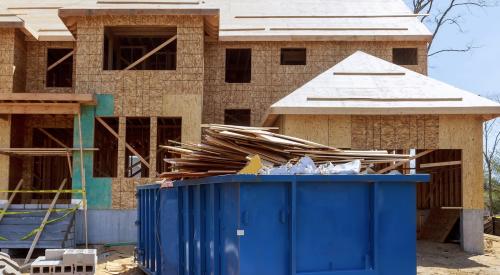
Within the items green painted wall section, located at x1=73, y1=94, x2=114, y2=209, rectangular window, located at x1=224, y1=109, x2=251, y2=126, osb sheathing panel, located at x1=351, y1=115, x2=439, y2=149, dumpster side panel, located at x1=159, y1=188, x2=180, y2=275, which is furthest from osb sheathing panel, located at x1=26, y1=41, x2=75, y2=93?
dumpster side panel, located at x1=159, y1=188, x2=180, y2=275

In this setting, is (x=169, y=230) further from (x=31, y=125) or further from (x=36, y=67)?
(x=36, y=67)

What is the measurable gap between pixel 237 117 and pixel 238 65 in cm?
387

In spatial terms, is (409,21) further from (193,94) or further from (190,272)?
(190,272)

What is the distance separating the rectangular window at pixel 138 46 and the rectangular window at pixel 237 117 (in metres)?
3.23

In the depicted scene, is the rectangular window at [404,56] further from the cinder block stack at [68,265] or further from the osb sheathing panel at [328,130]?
the cinder block stack at [68,265]

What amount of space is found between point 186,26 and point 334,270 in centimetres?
1359

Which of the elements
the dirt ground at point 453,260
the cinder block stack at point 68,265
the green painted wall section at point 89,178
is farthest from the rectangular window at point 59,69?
the dirt ground at point 453,260

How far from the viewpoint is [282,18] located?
71.8 feet

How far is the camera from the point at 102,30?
17594 millimetres

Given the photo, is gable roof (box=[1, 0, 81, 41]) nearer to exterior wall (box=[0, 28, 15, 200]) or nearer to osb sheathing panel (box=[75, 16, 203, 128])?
exterior wall (box=[0, 28, 15, 200])

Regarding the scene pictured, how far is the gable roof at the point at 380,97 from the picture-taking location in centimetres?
1498

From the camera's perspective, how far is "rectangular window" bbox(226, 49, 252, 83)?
73.6ft

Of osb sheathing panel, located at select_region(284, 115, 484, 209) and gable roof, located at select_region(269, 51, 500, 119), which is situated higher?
gable roof, located at select_region(269, 51, 500, 119)

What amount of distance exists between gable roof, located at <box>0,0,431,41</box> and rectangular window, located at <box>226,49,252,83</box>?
132 centimetres
